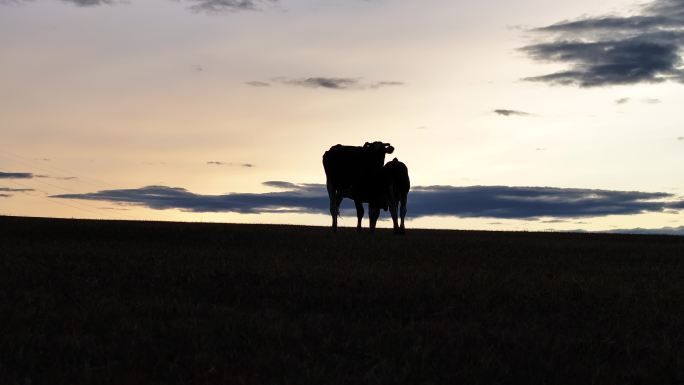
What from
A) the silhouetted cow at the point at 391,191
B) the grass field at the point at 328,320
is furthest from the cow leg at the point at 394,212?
the grass field at the point at 328,320

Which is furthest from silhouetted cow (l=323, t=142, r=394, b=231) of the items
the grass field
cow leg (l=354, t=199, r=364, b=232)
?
the grass field

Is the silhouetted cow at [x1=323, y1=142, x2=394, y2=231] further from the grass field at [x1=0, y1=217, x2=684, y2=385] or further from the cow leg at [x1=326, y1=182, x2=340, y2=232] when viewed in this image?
the grass field at [x1=0, y1=217, x2=684, y2=385]

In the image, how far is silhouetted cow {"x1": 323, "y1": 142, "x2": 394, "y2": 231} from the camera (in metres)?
33.8

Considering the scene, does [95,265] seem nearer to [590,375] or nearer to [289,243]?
[289,243]

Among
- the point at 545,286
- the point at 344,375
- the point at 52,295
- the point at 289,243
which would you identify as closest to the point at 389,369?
→ the point at 344,375

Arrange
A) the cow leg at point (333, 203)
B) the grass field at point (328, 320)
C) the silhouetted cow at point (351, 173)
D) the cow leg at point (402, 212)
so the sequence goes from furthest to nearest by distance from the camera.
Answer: the cow leg at point (402, 212) → the cow leg at point (333, 203) → the silhouetted cow at point (351, 173) → the grass field at point (328, 320)

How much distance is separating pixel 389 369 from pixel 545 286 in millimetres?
7326

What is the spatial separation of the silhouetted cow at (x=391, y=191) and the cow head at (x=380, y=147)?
68 cm

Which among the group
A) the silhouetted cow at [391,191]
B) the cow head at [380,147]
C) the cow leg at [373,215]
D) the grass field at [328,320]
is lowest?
the grass field at [328,320]

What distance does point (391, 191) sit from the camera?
34031 millimetres

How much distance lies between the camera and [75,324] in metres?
10.1

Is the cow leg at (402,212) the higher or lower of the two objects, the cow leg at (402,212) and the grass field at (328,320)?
the higher

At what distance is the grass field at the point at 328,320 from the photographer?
819cm

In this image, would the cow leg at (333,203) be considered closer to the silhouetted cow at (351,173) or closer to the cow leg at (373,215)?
the silhouetted cow at (351,173)
